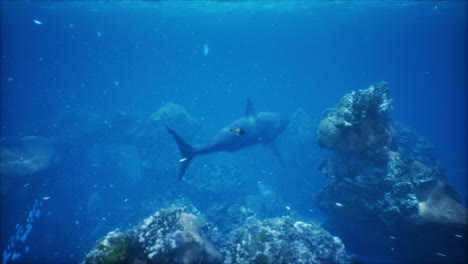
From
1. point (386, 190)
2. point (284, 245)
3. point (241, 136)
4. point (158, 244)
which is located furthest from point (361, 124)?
point (158, 244)

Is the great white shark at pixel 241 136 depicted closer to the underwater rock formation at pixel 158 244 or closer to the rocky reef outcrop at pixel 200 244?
the rocky reef outcrop at pixel 200 244

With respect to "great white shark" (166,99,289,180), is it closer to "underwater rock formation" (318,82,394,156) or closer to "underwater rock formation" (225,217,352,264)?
"underwater rock formation" (318,82,394,156)

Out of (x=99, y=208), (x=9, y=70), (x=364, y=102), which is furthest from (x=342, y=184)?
(x=9, y=70)

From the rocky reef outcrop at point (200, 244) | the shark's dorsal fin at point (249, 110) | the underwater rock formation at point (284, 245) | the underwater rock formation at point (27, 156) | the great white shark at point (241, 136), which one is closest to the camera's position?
the rocky reef outcrop at point (200, 244)

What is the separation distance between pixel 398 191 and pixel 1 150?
21295 mm

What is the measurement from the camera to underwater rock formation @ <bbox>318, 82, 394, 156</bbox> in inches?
290

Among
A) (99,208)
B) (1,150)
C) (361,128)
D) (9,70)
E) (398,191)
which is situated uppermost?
(361,128)

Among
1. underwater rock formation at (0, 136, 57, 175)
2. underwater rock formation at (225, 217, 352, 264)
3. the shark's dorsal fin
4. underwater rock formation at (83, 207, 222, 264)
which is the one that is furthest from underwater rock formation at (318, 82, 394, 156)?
underwater rock formation at (0, 136, 57, 175)

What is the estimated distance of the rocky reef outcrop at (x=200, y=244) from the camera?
4703 mm

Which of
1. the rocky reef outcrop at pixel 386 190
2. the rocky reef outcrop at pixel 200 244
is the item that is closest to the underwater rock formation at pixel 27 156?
the rocky reef outcrop at pixel 200 244

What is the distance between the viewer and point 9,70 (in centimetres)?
9488

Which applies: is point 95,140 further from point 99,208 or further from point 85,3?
point 85,3

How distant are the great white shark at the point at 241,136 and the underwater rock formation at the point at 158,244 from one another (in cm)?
451

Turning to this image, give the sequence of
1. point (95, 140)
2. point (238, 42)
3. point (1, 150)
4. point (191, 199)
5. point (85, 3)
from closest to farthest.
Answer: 1. point (1, 150)
2. point (191, 199)
3. point (95, 140)
4. point (85, 3)
5. point (238, 42)
